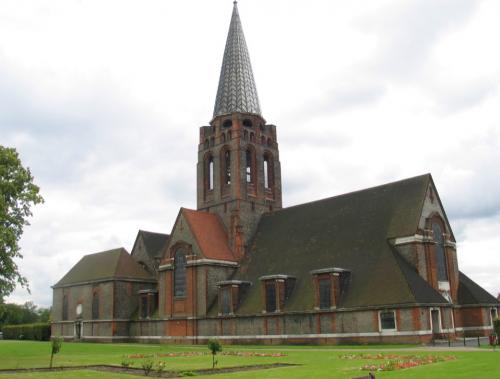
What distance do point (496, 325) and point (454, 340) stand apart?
9.25 m

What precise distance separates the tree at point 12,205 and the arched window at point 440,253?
31703mm

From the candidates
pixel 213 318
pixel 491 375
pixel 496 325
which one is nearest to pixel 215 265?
pixel 213 318

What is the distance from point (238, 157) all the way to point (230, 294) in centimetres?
1635

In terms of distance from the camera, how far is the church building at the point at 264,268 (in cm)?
4603

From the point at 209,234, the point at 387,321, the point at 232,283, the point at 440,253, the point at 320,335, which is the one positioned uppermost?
the point at 209,234

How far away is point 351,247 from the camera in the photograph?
5116cm

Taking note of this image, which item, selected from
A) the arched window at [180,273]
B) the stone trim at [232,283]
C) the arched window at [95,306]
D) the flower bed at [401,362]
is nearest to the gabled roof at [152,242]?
the arched window at [95,306]

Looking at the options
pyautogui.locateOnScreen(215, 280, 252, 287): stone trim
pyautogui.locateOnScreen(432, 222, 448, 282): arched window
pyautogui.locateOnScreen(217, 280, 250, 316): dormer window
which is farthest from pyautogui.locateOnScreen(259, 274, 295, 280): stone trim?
pyautogui.locateOnScreen(432, 222, 448, 282): arched window

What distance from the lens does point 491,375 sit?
61.2ft

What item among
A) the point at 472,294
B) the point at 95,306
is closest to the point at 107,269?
the point at 95,306

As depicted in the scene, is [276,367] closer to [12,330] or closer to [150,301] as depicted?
[150,301]

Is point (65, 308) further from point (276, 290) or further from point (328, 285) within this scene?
point (328, 285)

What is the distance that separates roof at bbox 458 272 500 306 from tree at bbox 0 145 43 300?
112 ft

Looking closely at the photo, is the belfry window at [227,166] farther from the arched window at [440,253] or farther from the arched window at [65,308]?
the arched window at [65,308]
